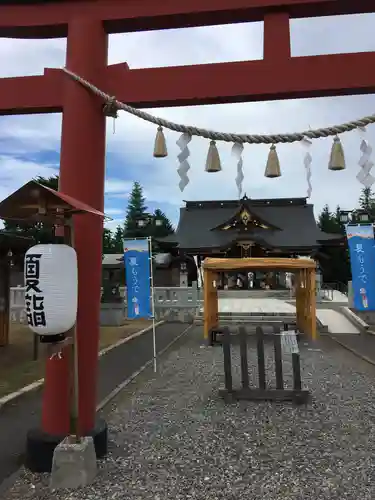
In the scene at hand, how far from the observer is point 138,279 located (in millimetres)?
11008

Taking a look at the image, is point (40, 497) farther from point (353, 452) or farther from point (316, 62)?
point (316, 62)

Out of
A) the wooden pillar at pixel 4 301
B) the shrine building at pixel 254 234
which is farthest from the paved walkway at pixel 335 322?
the wooden pillar at pixel 4 301

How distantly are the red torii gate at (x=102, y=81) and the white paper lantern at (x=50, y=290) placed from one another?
1.31 ft

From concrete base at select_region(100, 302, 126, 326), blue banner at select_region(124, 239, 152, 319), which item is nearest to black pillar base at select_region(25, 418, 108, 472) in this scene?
blue banner at select_region(124, 239, 152, 319)

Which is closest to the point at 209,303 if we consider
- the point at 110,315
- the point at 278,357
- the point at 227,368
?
the point at 110,315

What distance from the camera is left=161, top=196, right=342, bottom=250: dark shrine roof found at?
86.1ft

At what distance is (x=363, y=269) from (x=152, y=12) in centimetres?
1095

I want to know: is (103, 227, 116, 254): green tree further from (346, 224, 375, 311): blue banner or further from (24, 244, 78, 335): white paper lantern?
(24, 244, 78, 335): white paper lantern

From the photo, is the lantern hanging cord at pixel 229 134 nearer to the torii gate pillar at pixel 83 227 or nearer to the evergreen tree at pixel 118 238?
the torii gate pillar at pixel 83 227

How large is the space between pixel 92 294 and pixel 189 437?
2.01 metres

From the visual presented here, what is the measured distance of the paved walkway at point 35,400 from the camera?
4.21 m

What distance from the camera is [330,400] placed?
6.12 metres

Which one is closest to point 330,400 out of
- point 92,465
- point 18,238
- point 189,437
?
point 189,437

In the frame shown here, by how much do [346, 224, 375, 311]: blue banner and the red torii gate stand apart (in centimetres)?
991
